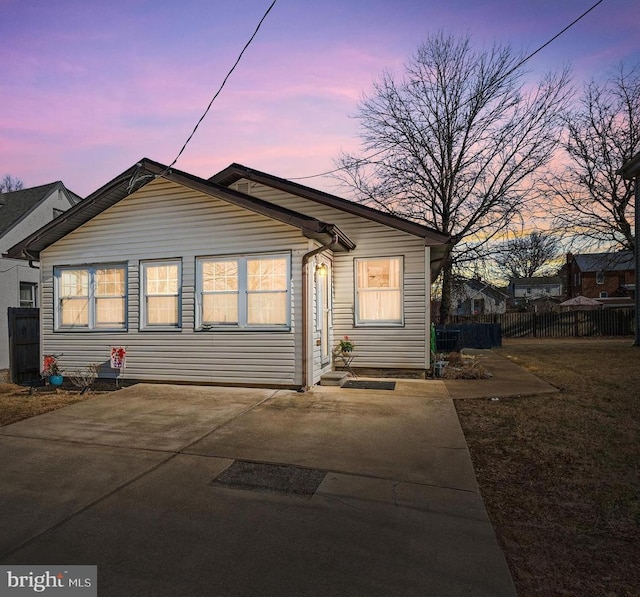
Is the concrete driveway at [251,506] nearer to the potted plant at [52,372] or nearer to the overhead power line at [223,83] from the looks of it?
the potted plant at [52,372]

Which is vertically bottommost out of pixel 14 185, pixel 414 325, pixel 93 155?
pixel 414 325

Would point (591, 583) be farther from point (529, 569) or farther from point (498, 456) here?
point (498, 456)

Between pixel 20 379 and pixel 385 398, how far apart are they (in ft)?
29.2

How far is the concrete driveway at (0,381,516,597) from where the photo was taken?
2463 mm

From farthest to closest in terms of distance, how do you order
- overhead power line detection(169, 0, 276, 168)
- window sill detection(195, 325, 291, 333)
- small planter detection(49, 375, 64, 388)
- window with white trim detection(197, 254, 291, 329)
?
small planter detection(49, 375, 64, 388)
window with white trim detection(197, 254, 291, 329)
window sill detection(195, 325, 291, 333)
overhead power line detection(169, 0, 276, 168)

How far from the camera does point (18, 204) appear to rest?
16.8m

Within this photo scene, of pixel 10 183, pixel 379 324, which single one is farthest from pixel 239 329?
pixel 10 183

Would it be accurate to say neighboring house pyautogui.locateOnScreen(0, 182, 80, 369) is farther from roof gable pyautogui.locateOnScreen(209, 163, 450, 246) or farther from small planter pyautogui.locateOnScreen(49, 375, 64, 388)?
roof gable pyautogui.locateOnScreen(209, 163, 450, 246)

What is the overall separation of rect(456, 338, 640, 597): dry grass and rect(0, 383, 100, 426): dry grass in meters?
6.87

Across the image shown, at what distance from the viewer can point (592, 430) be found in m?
5.57

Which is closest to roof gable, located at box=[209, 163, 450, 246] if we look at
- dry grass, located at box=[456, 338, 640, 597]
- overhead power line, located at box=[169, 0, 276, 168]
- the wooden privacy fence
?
overhead power line, located at box=[169, 0, 276, 168]

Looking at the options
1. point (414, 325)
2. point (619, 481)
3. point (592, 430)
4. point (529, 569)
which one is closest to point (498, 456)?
point (619, 481)

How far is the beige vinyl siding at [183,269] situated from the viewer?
8148 millimetres

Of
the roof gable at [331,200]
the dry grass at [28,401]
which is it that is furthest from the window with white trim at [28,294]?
the roof gable at [331,200]
